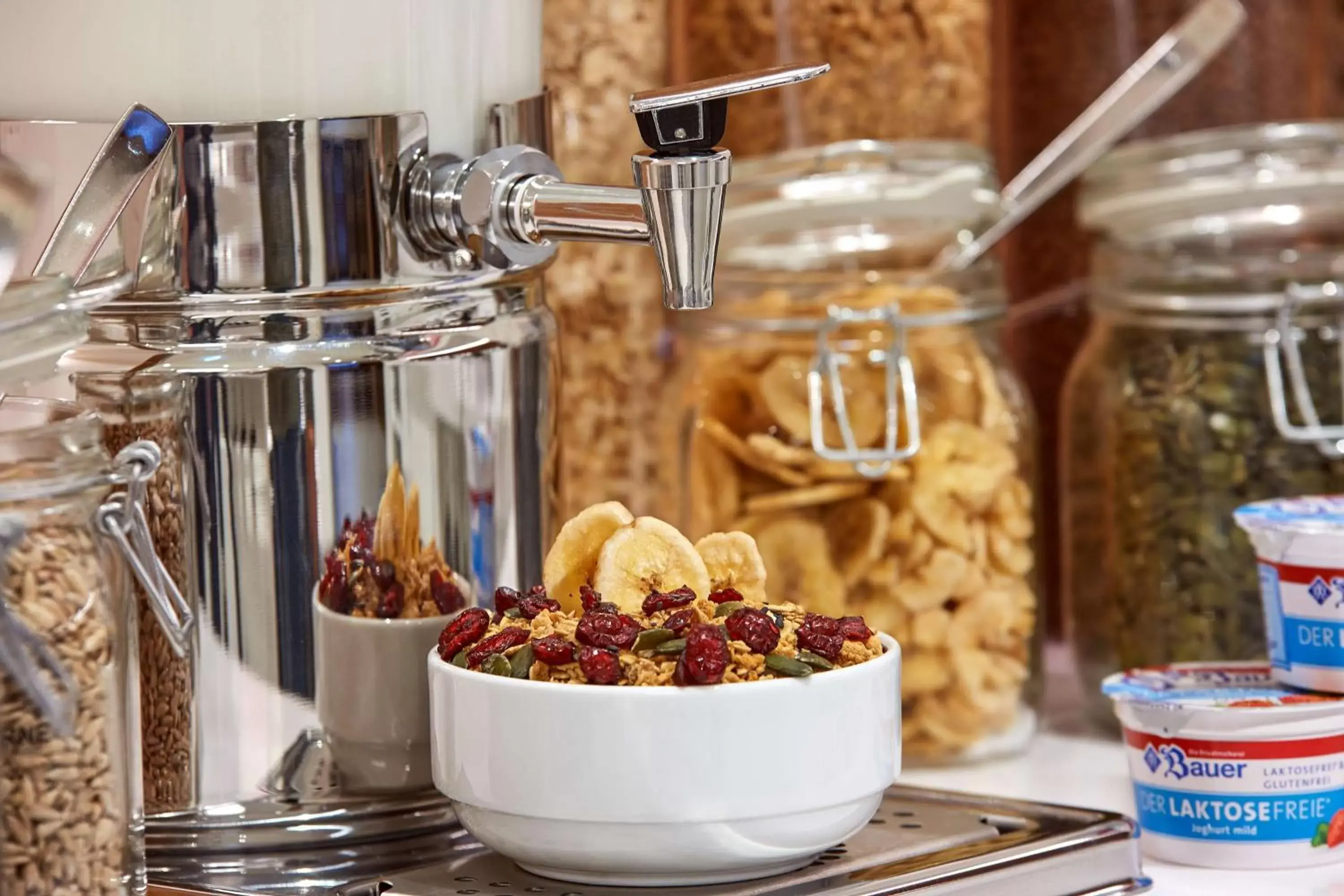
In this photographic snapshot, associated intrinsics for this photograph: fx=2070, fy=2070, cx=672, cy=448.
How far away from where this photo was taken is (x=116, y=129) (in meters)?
0.63

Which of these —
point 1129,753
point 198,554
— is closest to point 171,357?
point 198,554

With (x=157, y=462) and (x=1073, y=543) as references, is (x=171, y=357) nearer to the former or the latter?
(x=157, y=462)

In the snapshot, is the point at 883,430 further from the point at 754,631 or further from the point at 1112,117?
the point at 754,631

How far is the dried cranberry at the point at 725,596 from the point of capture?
65cm

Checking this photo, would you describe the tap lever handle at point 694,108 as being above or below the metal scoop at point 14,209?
above

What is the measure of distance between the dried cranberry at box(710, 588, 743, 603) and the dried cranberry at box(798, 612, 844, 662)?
0.03 m

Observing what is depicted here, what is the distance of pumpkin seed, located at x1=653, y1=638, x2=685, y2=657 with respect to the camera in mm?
604

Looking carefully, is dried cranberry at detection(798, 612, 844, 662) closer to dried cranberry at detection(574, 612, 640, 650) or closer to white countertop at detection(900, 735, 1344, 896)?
dried cranberry at detection(574, 612, 640, 650)

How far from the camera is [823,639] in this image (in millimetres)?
614

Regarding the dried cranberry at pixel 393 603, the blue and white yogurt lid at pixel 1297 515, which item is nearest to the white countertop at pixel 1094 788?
the blue and white yogurt lid at pixel 1297 515

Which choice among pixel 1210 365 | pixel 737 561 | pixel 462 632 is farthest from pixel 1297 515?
pixel 462 632

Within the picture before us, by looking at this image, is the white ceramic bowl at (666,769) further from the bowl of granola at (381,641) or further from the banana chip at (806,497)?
the banana chip at (806,497)

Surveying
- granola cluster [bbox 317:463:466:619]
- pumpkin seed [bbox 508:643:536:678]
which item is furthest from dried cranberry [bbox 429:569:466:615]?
pumpkin seed [bbox 508:643:536:678]

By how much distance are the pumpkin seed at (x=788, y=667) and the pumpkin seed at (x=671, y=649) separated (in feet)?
0.08
